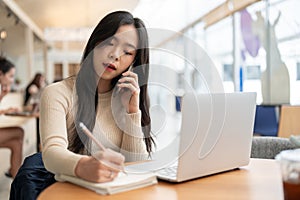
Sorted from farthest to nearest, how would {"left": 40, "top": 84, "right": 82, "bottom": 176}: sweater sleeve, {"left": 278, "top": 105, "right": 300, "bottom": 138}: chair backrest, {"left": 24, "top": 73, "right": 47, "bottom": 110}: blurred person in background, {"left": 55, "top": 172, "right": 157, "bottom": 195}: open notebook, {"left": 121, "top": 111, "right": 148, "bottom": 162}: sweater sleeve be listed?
{"left": 24, "top": 73, "right": 47, "bottom": 110}: blurred person in background, {"left": 278, "top": 105, "right": 300, "bottom": 138}: chair backrest, {"left": 121, "top": 111, "right": 148, "bottom": 162}: sweater sleeve, {"left": 40, "top": 84, "right": 82, "bottom": 176}: sweater sleeve, {"left": 55, "top": 172, "right": 157, "bottom": 195}: open notebook

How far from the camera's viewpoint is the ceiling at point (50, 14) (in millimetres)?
8164

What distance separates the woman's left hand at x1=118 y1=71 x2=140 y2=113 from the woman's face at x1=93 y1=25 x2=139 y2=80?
56mm

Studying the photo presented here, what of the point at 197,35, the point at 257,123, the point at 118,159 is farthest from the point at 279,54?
the point at 118,159

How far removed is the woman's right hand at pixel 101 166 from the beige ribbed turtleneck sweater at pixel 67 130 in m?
0.04

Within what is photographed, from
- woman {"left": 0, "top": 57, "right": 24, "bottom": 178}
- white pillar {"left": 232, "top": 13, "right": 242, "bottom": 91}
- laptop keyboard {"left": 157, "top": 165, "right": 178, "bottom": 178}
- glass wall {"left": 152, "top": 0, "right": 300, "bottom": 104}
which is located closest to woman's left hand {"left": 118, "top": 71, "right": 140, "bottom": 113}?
laptop keyboard {"left": 157, "top": 165, "right": 178, "bottom": 178}

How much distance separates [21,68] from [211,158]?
13.4 m

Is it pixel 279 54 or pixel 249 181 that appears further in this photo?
pixel 279 54

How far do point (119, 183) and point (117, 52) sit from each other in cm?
53

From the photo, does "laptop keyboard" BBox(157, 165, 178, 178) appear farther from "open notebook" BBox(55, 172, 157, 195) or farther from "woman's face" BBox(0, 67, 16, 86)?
"woman's face" BBox(0, 67, 16, 86)

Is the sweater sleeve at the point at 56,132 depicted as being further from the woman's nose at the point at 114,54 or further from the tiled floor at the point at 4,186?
the tiled floor at the point at 4,186

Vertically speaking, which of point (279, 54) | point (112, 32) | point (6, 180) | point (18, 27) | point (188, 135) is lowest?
point (6, 180)

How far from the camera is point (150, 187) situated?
103 centimetres

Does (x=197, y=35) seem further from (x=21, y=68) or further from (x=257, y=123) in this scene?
(x=21, y=68)

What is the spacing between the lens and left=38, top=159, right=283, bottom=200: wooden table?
945 mm
